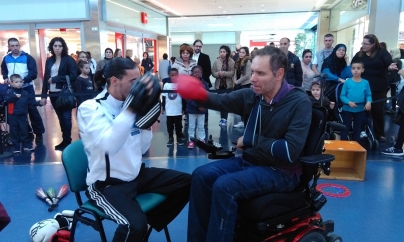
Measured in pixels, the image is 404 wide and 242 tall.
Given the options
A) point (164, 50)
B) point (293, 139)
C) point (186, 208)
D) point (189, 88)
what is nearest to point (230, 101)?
point (189, 88)

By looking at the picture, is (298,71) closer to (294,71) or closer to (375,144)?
(294,71)

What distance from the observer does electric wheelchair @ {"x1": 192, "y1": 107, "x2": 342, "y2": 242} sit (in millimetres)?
1764

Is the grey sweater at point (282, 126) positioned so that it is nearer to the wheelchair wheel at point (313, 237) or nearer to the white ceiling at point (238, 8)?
the wheelchair wheel at point (313, 237)

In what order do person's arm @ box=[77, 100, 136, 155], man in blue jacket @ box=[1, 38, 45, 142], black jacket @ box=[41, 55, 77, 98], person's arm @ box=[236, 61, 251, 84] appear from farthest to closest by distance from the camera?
person's arm @ box=[236, 61, 251, 84]
man in blue jacket @ box=[1, 38, 45, 142]
black jacket @ box=[41, 55, 77, 98]
person's arm @ box=[77, 100, 136, 155]

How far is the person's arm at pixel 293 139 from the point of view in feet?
5.81

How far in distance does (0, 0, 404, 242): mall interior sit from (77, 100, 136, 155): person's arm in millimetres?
1078

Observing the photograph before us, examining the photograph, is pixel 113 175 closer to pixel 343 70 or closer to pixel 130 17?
pixel 343 70

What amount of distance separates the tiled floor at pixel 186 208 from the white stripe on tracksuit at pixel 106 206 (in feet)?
2.52

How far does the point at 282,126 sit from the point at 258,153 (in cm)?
21

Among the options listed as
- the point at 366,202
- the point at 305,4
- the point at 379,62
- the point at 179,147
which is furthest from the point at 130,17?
the point at 366,202

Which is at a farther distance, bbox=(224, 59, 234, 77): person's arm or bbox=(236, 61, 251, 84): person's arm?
bbox=(224, 59, 234, 77): person's arm

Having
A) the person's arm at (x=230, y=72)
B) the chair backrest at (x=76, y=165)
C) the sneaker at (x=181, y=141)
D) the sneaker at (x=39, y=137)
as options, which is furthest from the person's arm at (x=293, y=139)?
the sneaker at (x=39, y=137)

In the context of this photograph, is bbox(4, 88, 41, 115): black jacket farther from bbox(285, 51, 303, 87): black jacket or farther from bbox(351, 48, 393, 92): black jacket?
bbox(351, 48, 393, 92): black jacket

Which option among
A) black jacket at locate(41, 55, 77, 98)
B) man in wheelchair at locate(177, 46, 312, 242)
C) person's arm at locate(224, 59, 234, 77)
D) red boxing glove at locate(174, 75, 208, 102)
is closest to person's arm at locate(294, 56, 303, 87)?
person's arm at locate(224, 59, 234, 77)
